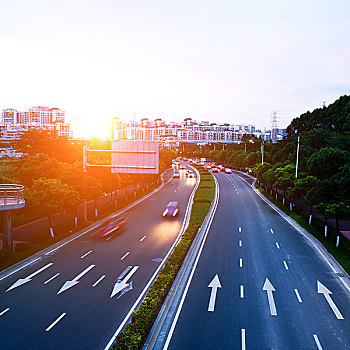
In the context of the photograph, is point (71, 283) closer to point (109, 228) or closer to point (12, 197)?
point (12, 197)

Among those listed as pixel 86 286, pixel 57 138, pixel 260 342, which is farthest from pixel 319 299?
pixel 57 138

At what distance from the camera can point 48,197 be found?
91.7 ft

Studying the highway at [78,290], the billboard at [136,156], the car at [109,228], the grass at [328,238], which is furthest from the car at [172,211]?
the grass at [328,238]

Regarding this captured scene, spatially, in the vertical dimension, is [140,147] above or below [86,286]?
above

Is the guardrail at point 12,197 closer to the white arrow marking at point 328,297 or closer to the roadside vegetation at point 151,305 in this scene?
the roadside vegetation at point 151,305

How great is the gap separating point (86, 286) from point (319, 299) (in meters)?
13.4

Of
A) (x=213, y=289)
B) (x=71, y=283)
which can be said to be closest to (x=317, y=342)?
(x=213, y=289)

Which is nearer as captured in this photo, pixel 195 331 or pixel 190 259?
pixel 195 331

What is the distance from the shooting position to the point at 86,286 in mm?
19578

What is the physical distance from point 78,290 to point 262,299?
1052cm

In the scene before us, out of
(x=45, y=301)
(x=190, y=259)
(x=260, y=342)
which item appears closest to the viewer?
(x=260, y=342)

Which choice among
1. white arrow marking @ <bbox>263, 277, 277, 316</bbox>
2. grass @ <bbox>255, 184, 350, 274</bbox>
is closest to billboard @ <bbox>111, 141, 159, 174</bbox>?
white arrow marking @ <bbox>263, 277, 277, 316</bbox>

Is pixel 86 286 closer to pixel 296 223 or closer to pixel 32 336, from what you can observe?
pixel 32 336

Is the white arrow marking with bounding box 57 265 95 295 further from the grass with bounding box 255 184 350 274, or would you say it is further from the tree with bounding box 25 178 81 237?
the grass with bounding box 255 184 350 274
